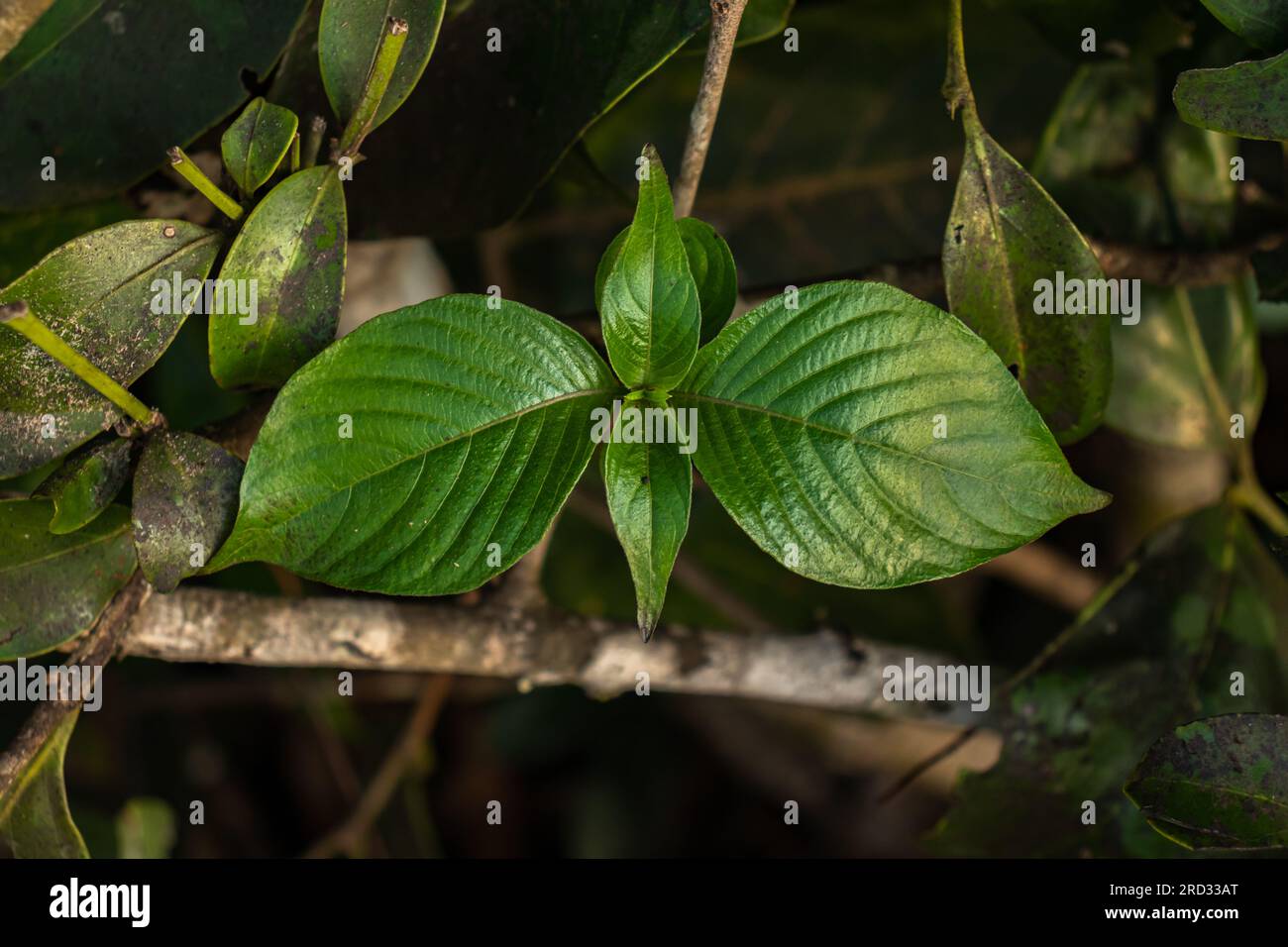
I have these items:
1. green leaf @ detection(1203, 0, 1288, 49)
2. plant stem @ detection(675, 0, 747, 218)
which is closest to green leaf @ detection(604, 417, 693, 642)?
plant stem @ detection(675, 0, 747, 218)

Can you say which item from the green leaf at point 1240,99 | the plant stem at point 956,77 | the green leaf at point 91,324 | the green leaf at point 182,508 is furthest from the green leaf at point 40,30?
the green leaf at point 1240,99

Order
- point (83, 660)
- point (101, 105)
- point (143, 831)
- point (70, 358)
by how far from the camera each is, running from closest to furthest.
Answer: point (70, 358) < point (83, 660) < point (101, 105) < point (143, 831)

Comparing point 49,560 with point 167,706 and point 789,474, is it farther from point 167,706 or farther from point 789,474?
point 167,706

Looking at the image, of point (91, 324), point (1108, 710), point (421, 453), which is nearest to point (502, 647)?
point (421, 453)

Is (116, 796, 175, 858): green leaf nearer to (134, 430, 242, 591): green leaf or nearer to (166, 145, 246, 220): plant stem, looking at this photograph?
(134, 430, 242, 591): green leaf

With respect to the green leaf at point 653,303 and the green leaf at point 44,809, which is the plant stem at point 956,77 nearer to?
the green leaf at point 653,303

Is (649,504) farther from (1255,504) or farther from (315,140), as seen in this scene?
(1255,504)

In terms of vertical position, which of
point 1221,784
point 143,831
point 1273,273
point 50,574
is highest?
point 1273,273
